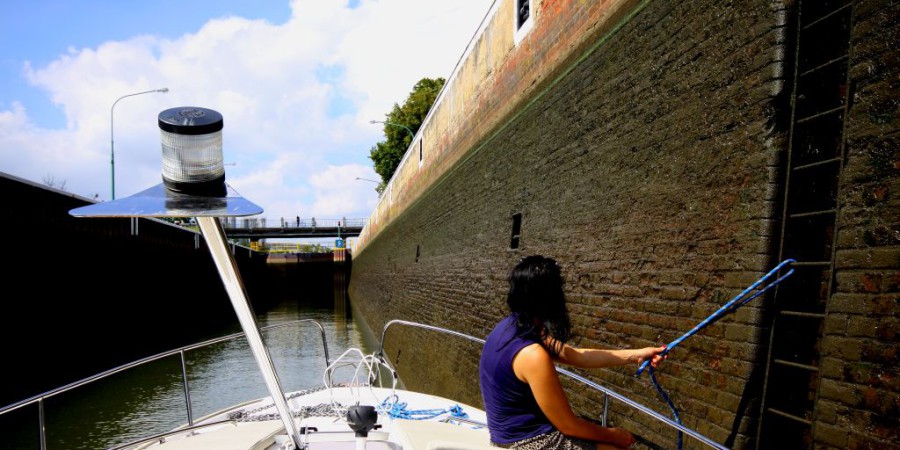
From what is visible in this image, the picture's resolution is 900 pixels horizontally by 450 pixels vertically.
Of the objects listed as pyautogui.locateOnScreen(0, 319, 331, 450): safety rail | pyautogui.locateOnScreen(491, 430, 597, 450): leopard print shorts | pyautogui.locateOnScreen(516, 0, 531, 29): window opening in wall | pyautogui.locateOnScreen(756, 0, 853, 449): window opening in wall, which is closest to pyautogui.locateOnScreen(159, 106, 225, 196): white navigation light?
pyautogui.locateOnScreen(0, 319, 331, 450): safety rail

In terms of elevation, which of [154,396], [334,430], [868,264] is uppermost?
[868,264]

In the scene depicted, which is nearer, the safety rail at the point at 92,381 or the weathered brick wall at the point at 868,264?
the weathered brick wall at the point at 868,264

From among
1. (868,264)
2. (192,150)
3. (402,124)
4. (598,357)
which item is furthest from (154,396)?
(402,124)

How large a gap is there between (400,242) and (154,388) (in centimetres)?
828

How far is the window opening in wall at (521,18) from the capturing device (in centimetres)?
819

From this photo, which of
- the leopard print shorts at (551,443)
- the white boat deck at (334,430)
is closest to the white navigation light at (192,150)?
the white boat deck at (334,430)

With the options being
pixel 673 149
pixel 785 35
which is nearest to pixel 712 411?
→ pixel 673 149

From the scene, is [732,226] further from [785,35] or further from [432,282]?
[432,282]

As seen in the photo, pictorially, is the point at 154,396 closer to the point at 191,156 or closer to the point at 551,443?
the point at 191,156

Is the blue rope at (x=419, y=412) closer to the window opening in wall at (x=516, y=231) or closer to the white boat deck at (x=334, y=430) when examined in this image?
the white boat deck at (x=334, y=430)

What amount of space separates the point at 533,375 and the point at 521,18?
23.2 feet

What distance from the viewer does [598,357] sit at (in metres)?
2.81

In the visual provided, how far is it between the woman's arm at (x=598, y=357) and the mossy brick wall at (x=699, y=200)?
0.82 m

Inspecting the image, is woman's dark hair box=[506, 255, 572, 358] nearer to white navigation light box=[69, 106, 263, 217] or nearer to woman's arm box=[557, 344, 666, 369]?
woman's arm box=[557, 344, 666, 369]
